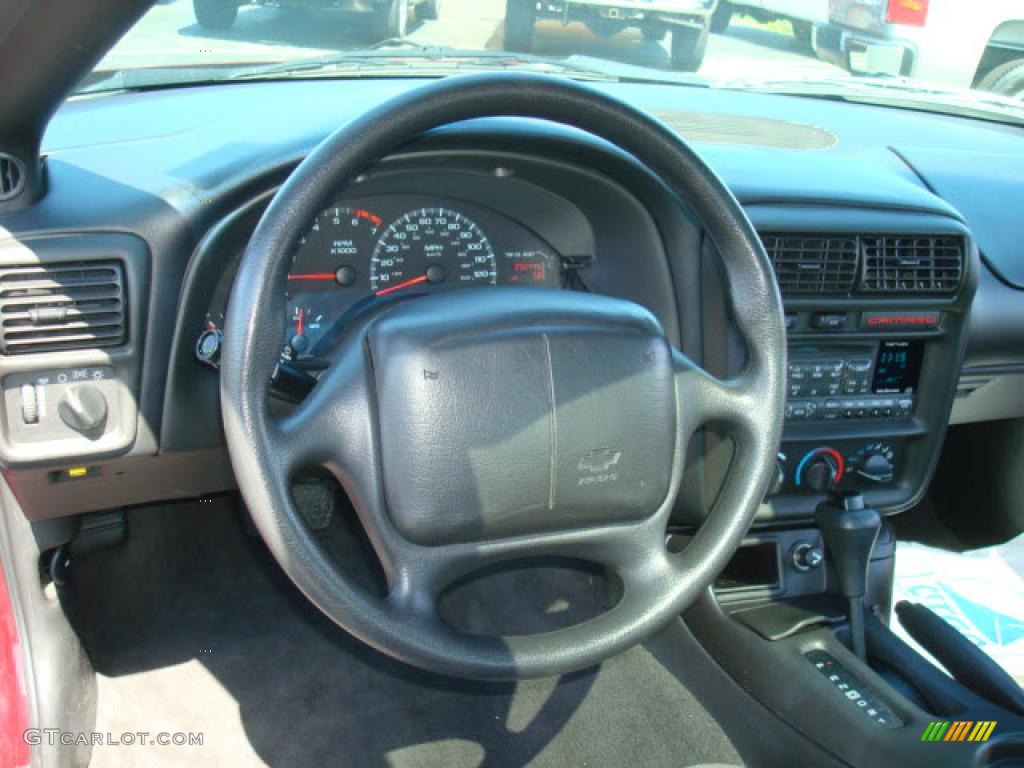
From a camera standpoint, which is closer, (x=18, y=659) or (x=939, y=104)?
(x=18, y=659)

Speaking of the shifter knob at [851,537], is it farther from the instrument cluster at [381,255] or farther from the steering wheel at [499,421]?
the instrument cluster at [381,255]

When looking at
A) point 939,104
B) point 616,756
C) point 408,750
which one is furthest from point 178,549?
point 939,104

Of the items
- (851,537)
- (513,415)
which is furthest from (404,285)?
(851,537)

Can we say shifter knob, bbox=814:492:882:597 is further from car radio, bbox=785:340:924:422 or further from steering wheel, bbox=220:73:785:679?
steering wheel, bbox=220:73:785:679

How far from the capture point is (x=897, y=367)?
85.4 inches

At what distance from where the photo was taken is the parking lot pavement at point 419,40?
2.15 metres

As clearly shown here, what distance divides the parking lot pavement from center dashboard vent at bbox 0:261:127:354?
1.92 feet

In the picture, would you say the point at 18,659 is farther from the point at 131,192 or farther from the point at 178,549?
the point at 131,192

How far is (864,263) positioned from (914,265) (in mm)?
114

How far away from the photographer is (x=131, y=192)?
1611 mm

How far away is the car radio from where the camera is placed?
6.90 ft

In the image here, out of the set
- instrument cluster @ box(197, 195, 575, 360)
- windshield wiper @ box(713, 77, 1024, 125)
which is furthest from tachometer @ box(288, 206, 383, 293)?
windshield wiper @ box(713, 77, 1024, 125)

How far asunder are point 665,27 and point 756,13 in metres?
0.30

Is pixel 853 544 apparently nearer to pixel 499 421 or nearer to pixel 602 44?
pixel 499 421
